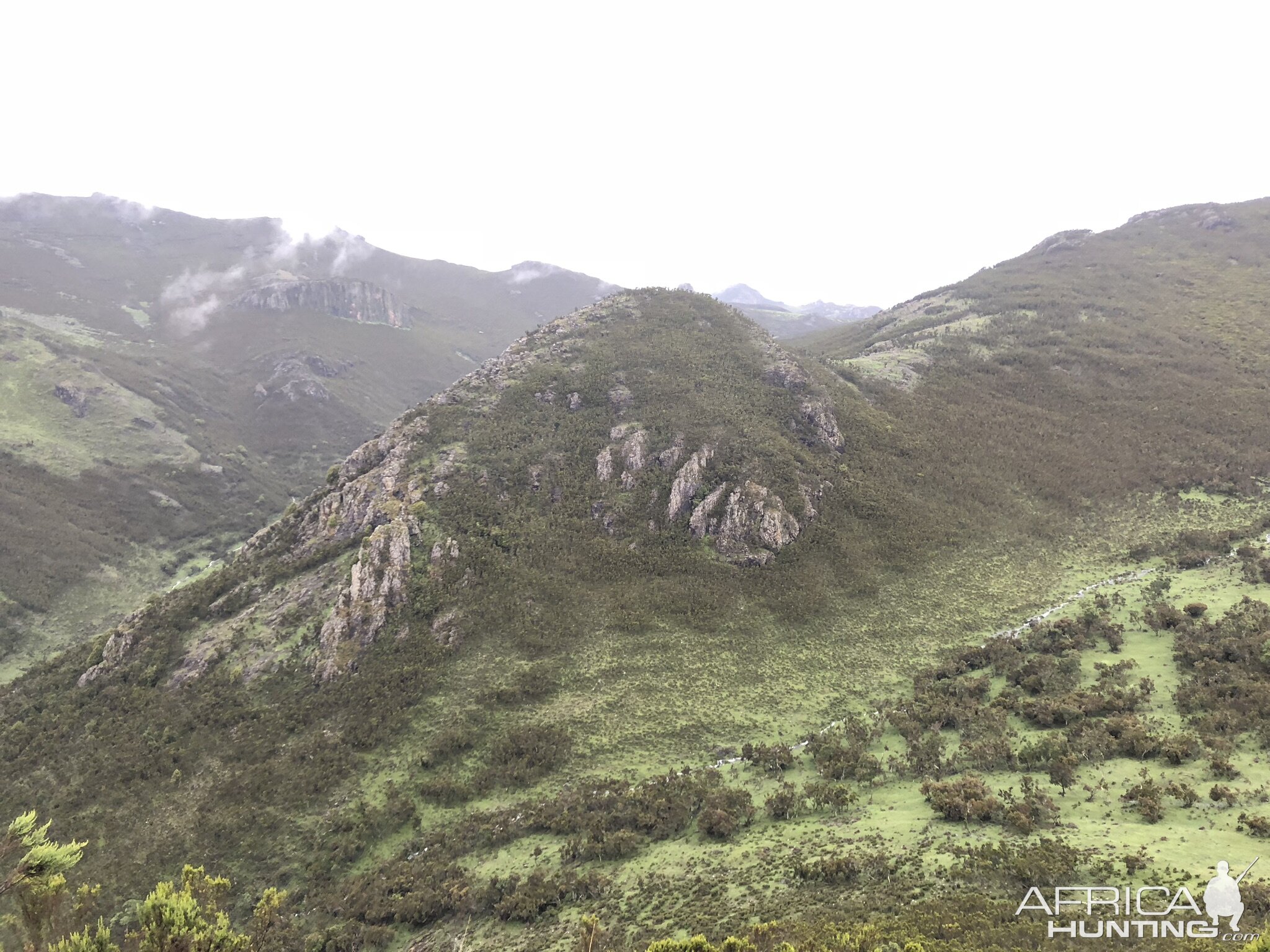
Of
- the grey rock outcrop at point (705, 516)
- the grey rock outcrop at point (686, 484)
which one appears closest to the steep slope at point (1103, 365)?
the grey rock outcrop at point (705, 516)

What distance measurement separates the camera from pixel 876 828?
2536cm

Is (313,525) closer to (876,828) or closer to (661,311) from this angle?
(876,828)

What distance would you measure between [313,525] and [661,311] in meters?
71.7

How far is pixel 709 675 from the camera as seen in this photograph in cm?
4184

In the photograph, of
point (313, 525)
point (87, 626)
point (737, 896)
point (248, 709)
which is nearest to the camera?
point (737, 896)

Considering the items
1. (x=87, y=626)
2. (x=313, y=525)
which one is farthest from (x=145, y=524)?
(x=313, y=525)

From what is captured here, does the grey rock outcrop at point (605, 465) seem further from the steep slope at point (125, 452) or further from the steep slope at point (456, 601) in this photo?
the steep slope at point (125, 452)

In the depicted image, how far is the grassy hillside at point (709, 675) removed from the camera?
24031mm

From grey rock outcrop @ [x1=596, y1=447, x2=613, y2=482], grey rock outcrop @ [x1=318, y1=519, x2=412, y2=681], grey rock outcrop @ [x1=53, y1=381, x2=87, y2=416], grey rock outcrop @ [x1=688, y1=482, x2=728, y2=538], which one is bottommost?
grey rock outcrop @ [x1=318, y1=519, x2=412, y2=681]

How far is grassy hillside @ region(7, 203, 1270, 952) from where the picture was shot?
78.8ft

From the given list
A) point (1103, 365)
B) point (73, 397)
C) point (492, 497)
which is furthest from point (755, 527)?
point (73, 397)

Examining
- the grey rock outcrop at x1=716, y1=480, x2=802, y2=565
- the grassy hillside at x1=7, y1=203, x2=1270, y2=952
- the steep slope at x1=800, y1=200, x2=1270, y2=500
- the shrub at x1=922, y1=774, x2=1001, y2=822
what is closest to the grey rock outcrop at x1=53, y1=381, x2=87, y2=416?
the grassy hillside at x1=7, y1=203, x2=1270, y2=952

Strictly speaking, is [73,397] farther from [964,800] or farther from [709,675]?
[964,800]

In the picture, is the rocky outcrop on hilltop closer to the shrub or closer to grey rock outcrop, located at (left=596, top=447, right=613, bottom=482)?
grey rock outcrop, located at (left=596, top=447, right=613, bottom=482)
